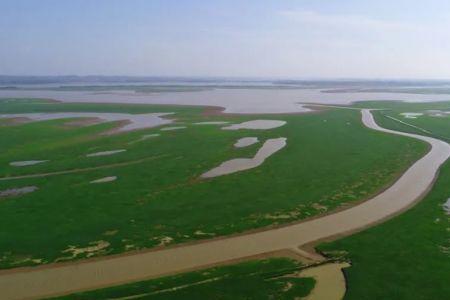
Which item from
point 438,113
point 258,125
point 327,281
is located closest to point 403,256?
point 327,281

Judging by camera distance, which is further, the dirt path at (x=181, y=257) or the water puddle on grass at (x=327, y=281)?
the dirt path at (x=181, y=257)

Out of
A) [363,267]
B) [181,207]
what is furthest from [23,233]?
[363,267]

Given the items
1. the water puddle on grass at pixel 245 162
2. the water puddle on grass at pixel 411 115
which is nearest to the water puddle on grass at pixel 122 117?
the water puddle on grass at pixel 245 162

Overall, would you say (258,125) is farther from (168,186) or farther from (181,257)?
(181,257)

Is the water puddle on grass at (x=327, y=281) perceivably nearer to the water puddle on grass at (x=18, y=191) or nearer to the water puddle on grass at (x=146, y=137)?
the water puddle on grass at (x=18, y=191)

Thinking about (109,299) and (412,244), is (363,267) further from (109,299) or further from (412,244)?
(109,299)

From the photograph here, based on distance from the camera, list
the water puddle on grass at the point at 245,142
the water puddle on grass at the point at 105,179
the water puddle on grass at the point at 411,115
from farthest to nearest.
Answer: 1. the water puddle on grass at the point at 411,115
2. the water puddle on grass at the point at 245,142
3. the water puddle on grass at the point at 105,179

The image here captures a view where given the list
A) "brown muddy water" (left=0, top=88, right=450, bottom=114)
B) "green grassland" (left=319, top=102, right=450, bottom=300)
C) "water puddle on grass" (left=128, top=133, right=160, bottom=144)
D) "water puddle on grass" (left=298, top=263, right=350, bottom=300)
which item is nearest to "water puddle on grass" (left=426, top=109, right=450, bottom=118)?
"brown muddy water" (left=0, top=88, right=450, bottom=114)

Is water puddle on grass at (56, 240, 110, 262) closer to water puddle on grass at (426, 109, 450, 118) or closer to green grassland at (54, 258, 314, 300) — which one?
green grassland at (54, 258, 314, 300)
